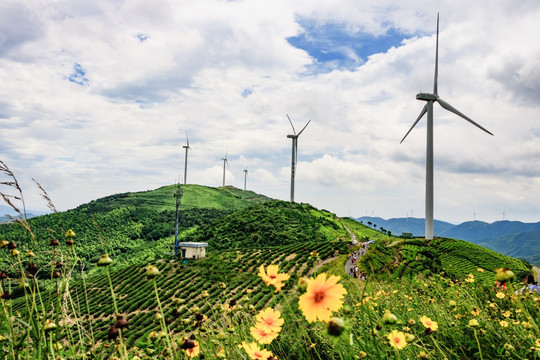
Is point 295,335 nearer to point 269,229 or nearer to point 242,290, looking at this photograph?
point 242,290

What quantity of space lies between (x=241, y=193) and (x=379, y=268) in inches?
5034

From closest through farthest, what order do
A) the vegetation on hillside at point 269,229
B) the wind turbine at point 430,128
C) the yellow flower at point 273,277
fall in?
the yellow flower at point 273,277 < the wind turbine at point 430,128 < the vegetation on hillside at point 269,229

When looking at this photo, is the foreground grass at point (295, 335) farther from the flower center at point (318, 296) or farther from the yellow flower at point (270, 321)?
the flower center at point (318, 296)

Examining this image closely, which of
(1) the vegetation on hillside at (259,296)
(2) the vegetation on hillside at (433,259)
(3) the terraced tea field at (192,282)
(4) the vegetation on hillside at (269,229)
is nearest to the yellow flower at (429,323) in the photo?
(1) the vegetation on hillside at (259,296)

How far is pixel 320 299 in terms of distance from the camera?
5.45 ft

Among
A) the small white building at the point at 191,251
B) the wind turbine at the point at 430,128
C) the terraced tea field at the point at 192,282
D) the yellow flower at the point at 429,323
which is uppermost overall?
the wind turbine at the point at 430,128

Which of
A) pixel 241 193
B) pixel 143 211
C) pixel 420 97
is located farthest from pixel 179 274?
pixel 241 193

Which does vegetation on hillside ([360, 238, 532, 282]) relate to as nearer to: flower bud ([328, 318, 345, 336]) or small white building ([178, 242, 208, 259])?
small white building ([178, 242, 208, 259])

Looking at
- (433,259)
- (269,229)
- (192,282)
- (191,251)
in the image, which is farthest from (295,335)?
(269,229)

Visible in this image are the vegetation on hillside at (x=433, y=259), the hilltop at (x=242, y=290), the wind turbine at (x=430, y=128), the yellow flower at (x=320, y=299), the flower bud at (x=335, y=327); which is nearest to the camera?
the flower bud at (x=335, y=327)

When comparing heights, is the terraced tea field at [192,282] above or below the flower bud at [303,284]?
below

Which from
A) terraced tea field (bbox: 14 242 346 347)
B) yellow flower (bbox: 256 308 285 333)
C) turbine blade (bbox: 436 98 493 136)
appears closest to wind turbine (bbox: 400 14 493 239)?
turbine blade (bbox: 436 98 493 136)

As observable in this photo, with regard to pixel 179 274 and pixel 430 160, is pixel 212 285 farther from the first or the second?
pixel 430 160

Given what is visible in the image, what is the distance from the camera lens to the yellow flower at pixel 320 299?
159 cm
